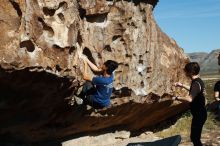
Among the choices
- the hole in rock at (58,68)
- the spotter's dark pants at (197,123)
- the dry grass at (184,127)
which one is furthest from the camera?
the dry grass at (184,127)

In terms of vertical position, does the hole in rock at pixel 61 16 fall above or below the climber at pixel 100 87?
above

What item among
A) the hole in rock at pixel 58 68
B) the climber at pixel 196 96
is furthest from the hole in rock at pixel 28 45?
the climber at pixel 196 96

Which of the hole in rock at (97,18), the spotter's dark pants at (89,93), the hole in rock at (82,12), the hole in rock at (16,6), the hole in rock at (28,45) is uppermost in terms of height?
the hole in rock at (16,6)

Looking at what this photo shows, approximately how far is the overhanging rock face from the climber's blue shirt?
1.35 feet

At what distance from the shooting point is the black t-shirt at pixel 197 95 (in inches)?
403

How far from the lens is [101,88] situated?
10.8 meters

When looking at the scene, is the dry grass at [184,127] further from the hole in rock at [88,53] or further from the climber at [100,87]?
the climber at [100,87]

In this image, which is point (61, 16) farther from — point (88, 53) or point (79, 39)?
point (88, 53)

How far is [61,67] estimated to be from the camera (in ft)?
32.2

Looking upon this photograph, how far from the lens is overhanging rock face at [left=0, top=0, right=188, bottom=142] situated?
9141 mm

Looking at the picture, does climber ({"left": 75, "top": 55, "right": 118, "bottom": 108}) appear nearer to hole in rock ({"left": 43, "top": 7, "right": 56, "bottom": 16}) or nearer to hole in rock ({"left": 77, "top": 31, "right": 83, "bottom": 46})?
hole in rock ({"left": 77, "top": 31, "right": 83, "bottom": 46})

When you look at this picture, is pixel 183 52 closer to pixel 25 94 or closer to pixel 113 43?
pixel 113 43

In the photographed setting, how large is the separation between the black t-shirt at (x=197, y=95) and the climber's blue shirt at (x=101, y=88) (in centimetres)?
174

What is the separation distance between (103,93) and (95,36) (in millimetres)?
1922
